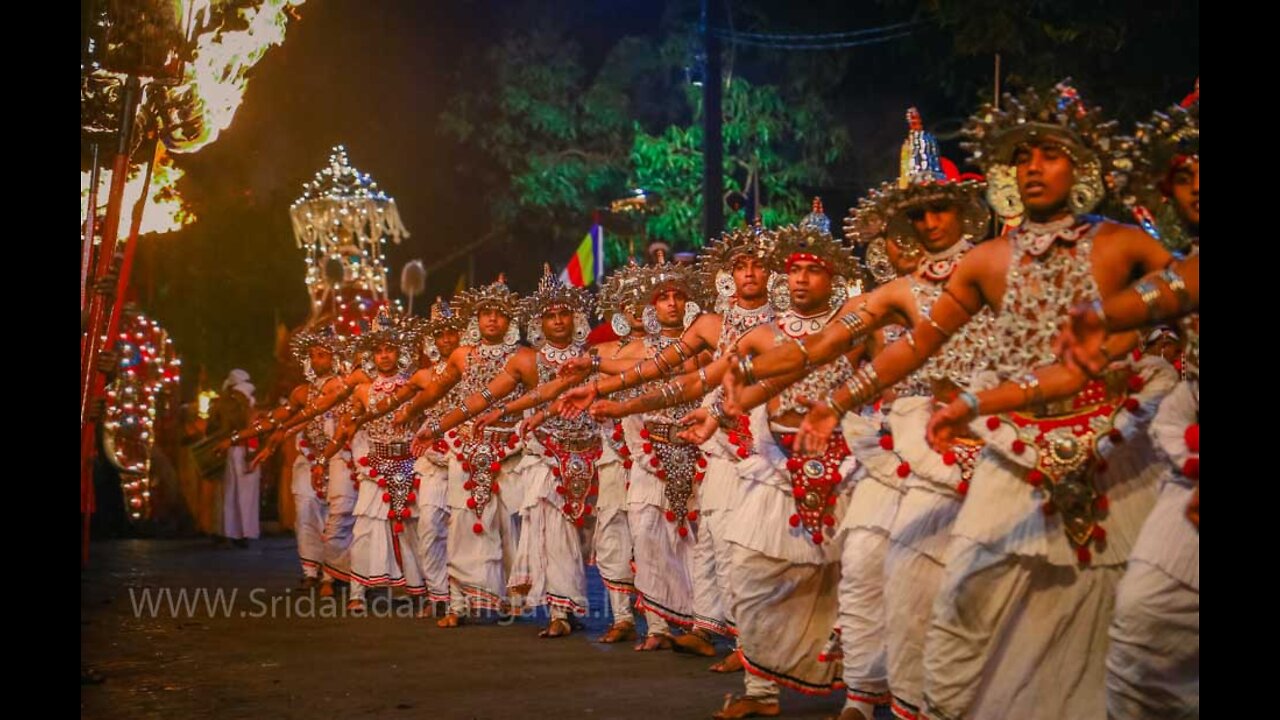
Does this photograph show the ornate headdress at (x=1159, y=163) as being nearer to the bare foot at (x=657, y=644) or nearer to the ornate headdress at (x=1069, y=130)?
the ornate headdress at (x=1069, y=130)

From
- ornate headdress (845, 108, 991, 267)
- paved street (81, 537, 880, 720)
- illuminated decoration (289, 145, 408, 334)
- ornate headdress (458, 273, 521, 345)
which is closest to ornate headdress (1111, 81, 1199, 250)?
ornate headdress (845, 108, 991, 267)

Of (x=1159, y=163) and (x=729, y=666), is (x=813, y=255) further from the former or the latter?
(x=1159, y=163)

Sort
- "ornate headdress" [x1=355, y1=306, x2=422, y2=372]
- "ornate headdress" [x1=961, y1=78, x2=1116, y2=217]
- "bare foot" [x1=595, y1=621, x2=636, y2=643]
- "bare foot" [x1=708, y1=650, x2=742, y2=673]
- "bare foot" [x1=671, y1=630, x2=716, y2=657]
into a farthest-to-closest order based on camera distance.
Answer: "ornate headdress" [x1=355, y1=306, x2=422, y2=372] < "bare foot" [x1=595, y1=621, x2=636, y2=643] < "bare foot" [x1=671, y1=630, x2=716, y2=657] < "bare foot" [x1=708, y1=650, x2=742, y2=673] < "ornate headdress" [x1=961, y1=78, x2=1116, y2=217]

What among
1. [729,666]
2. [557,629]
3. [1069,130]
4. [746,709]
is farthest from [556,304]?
[1069,130]

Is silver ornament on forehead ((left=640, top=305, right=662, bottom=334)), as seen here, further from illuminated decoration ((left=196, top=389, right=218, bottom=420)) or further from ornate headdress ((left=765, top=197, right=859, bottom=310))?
illuminated decoration ((left=196, top=389, right=218, bottom=420))

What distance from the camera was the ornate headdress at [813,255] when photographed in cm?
884

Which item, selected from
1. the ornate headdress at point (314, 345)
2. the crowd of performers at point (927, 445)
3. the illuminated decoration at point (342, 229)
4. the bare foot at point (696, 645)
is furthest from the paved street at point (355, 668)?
the illuminated decoration at point (342, 229)

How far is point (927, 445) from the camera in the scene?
7.05 meters

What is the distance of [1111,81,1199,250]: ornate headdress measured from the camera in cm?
570

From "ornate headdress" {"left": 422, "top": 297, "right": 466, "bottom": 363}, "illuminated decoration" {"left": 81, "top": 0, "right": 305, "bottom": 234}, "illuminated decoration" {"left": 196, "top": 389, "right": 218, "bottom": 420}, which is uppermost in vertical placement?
"illuminated decoration" {"left": 81, "top": 0, "right": 305, "bottom": 234}

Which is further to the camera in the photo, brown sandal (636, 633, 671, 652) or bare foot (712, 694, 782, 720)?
brown sandal (636, 633, 671, 652)

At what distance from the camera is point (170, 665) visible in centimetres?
1104

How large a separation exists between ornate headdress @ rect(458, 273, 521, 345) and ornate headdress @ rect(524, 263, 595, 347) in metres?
0.29

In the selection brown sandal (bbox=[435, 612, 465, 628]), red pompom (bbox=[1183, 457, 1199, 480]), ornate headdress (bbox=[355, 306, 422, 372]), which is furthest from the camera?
ornate headdress (bbox=[355, 306, 422, 372])
